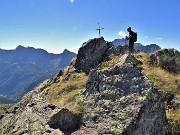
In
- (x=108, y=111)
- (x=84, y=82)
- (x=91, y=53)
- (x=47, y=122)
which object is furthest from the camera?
(x=91, y=53)

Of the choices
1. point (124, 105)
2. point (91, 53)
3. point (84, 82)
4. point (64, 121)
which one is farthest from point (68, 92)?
point (91, 53)

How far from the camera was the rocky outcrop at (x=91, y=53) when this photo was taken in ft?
116

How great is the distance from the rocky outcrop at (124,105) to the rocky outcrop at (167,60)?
11634 millimetres

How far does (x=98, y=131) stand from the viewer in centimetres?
1808

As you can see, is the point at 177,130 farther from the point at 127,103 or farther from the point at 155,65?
the point at 155,65

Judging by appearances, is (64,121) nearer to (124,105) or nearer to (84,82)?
(124,105)

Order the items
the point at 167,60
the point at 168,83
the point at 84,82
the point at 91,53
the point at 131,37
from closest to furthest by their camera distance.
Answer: the point at 168,83 → the point at 84,82 → the point at 167,60 → the point at 91,53 → the point at 131,37

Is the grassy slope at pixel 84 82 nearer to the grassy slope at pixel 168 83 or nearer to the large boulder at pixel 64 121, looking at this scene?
the grassy slope at pixel 168 83

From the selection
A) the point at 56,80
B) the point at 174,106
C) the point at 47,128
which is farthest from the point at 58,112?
the point at 56,80

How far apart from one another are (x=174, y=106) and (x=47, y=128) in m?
10.8

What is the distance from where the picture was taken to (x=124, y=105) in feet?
61.3

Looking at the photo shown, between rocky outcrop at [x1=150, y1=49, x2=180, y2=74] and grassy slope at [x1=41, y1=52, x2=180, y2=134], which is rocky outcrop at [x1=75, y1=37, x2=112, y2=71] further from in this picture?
rocky outcrop at [x1=150, y1=49, x2=180, y2=74]

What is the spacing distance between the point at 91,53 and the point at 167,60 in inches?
385

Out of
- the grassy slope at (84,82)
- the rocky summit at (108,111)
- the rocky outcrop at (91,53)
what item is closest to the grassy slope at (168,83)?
the grassy slope at (84,82)
